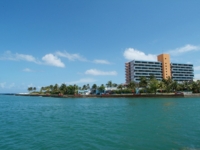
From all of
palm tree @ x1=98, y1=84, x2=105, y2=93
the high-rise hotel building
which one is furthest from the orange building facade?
palm tree @ x1=98, y1=84, x2=105, y2=93

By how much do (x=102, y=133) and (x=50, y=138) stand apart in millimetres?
5833

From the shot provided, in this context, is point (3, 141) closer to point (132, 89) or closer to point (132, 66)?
point (132, 89)

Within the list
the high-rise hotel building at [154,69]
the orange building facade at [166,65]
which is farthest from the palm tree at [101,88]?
the orange building facade at [166,65]

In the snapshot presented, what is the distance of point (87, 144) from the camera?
55.8 ft

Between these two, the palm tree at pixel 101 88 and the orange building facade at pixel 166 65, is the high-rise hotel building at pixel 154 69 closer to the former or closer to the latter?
the orange building facade at pixel 166 65

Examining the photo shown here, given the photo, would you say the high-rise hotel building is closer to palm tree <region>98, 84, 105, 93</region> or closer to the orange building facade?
the orange building facade

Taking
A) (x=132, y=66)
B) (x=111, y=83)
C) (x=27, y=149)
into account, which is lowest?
(x=27, y=149)

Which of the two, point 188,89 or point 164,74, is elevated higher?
point 164,74

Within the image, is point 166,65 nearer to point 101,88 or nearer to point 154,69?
point 154,69

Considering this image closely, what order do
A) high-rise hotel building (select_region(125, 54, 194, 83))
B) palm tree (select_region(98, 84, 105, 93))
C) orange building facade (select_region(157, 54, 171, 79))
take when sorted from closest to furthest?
palm tree (select_region(98, 84, 105, 93))
high-rise hotel building (select_region(125, 54, 194, 83))
orange building facade (select_region(157, 54, 171, 79))

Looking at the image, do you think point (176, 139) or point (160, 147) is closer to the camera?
point (160, 147)

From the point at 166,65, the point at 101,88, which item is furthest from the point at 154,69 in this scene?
the point at 101,88

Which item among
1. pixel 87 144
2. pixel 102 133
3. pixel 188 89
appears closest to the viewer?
pixel 87 144

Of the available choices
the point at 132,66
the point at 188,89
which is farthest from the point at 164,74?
the point at 188,89
